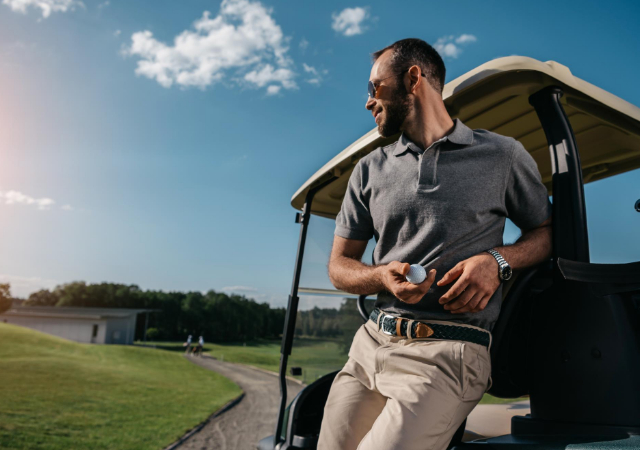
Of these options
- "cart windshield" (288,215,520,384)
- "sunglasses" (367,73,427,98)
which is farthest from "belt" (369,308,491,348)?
"cart windshield" (288,215,520,384)

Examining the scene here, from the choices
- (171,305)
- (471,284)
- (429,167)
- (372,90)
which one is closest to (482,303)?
(471,284)

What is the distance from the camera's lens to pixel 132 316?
49031 millimetres

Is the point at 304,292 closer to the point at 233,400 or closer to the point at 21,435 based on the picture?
the point at 21,435

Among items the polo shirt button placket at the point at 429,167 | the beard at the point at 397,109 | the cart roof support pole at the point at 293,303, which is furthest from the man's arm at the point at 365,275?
the cart roof support pole at the point at 293,303

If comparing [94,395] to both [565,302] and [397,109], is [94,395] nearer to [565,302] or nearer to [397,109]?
[397,109]

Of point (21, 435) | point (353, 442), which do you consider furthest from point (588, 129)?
point (21, 435)

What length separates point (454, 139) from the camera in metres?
1.38

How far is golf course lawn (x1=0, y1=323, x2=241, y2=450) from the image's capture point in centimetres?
1375

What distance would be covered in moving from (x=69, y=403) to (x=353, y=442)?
66.9 ft

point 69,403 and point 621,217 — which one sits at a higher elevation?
point 621,217

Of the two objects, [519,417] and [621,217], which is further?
[621,217]

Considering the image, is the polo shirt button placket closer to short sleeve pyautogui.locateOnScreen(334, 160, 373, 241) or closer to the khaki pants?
short sleeve pyautogui.locateOnScreen(334, 160, 373, 241)

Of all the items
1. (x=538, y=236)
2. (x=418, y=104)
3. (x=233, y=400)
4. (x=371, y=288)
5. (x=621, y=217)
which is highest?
(x=418, y=104)

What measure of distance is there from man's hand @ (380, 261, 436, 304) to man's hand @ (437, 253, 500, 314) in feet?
0.19
